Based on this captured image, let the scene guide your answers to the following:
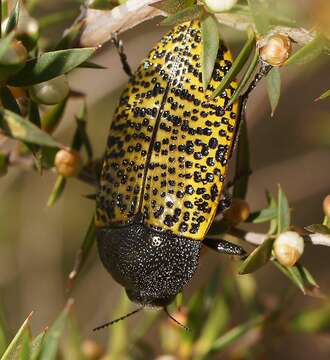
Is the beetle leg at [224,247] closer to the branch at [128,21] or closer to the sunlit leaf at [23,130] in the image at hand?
the branch at [128,21]

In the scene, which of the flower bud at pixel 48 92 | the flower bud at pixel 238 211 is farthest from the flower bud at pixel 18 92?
the flower bud at pixel 238 211

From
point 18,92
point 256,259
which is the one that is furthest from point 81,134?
point 256,259

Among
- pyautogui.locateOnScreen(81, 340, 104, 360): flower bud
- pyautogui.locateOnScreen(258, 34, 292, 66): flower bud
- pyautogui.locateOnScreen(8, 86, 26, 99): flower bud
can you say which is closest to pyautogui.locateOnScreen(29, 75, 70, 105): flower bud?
pyautogui.locateOnScreen(8, 86, 26, 99): flower bud

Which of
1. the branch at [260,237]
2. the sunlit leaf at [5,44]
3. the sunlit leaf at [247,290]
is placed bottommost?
the sunlit leaf at [247,290]

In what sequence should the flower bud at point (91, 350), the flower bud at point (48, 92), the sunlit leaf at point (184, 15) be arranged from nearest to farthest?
the sunlit leaf at point (184, 15) < the flower bud at point (48, 92) < the flower bud at point (91, 350)

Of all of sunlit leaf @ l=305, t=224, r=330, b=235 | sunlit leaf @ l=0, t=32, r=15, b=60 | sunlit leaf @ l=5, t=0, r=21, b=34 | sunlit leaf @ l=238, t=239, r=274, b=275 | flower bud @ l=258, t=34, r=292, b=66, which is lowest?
sunlit leaf @ l=238, t=239, r=274, b=275

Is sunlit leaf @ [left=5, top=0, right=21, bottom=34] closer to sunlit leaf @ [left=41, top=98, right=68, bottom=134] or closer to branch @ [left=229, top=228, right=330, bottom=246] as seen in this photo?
sunlit leaf @ [left=41, top=98, right=68, bottom=134]
